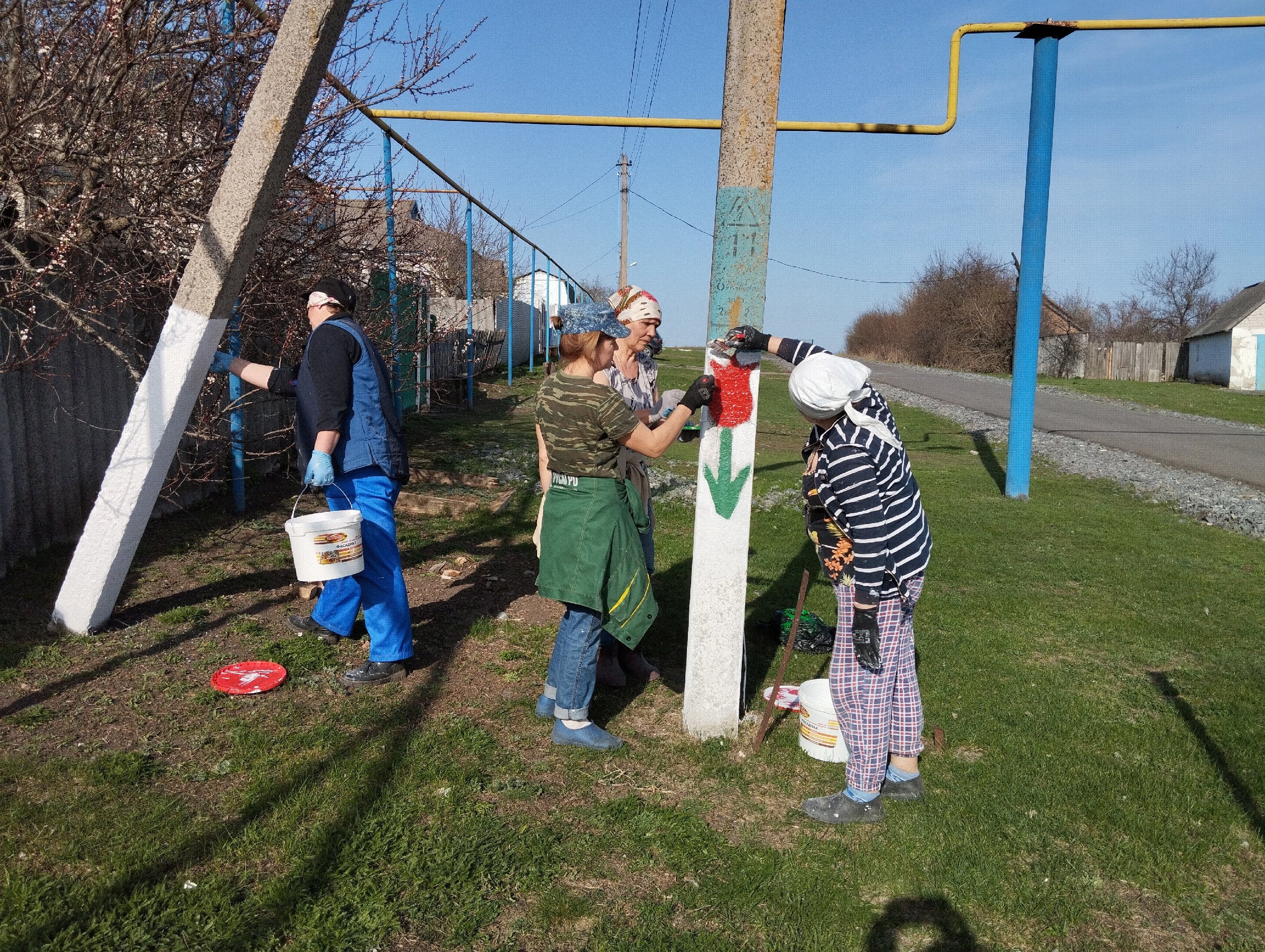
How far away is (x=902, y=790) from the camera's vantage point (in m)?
3.68

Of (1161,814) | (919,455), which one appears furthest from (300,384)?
(919,455)

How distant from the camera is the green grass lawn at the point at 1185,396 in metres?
22.3

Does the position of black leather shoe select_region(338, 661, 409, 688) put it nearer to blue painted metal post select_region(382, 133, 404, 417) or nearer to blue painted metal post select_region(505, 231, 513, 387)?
blue painted metal post select_region(382, 133, 404, 417)

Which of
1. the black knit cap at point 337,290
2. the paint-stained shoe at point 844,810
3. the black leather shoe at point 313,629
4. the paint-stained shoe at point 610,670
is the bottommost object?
the paint-stained shoe at point 844,810

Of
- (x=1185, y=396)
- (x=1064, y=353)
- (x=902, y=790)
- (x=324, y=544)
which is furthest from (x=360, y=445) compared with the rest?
(x=1064, y=353)

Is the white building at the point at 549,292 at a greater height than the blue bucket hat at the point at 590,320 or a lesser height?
greater

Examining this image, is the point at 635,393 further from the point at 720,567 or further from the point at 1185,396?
the point at 1185,396

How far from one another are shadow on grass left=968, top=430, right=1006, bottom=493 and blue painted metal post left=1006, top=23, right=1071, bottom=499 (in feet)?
→ 2.32

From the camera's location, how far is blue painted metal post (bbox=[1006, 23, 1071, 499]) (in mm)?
9133

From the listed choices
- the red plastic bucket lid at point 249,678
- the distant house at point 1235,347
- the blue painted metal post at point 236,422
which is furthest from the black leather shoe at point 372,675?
the distant house at point 1235,347

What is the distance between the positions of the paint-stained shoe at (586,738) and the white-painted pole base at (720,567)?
1.27 ft

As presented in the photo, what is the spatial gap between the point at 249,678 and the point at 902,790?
9.78ft

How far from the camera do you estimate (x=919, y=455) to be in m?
14.4

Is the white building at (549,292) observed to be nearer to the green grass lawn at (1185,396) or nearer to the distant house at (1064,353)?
the green grass lawn at (1185,396)
